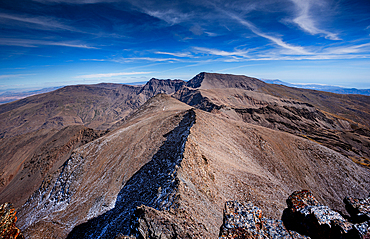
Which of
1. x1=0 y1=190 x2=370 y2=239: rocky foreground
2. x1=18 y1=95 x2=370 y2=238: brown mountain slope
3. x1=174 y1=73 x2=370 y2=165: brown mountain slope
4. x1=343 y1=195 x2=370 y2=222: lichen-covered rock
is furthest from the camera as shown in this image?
x1=174 y1=73 x2=370 y2=165: brown mountain slope

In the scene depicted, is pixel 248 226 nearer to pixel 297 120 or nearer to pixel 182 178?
pixel 182 178

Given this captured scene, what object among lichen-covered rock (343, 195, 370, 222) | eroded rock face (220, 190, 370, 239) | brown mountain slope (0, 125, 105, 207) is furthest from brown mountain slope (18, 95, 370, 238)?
brown mountain slope (0, 125, 105, 207)

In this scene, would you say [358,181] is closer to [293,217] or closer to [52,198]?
[293,217]

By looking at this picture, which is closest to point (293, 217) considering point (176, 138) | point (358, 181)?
point (176, 138)

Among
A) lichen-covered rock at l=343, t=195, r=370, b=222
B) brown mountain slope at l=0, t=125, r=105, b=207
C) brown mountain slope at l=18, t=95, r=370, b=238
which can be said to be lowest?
brown mountain slope at l=0, t=125, r=105, b=207

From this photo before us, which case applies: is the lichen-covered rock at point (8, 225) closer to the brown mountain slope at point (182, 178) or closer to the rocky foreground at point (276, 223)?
the rocky foreground at point (276, 223)

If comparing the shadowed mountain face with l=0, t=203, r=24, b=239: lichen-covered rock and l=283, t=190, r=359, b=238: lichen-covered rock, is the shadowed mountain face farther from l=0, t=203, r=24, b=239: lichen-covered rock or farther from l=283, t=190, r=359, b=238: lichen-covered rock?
l=0, t=203, r=24, b=239: lichen-covered rock
